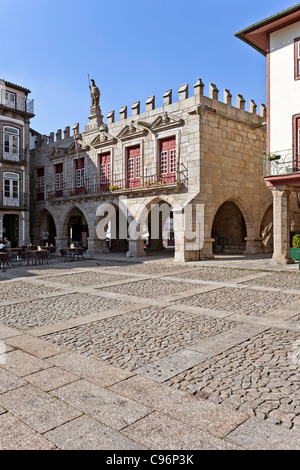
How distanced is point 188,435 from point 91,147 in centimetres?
2102

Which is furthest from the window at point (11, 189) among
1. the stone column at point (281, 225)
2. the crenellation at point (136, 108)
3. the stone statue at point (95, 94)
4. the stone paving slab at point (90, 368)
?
the stone paving slab at point (90, 368)

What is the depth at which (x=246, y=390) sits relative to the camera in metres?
3.46

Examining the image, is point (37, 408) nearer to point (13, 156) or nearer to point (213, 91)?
point (213, 91)

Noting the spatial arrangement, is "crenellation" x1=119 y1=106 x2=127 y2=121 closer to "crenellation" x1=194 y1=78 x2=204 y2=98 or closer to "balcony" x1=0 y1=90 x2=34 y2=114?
"crenellation" x1=194 y1=78 x2=204 y2=98

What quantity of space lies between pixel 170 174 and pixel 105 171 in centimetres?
540

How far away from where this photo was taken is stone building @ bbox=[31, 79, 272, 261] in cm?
1655

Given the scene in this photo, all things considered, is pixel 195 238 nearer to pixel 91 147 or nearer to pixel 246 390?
pixel 91 147

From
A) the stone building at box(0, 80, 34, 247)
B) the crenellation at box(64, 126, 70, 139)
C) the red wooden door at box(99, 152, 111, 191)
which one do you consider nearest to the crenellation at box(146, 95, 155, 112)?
the red wooden door at box(99, 152, 111, 191)

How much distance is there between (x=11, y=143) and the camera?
968 inches

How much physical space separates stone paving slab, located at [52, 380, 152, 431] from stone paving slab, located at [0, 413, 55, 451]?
459 mm

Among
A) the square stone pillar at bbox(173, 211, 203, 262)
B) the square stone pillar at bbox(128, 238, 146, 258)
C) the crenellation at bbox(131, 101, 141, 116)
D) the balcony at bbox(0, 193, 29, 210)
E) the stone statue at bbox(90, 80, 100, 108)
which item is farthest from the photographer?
the balcony at bbox(0, 193, 29, 210)

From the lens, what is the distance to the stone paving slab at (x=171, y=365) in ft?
12.6

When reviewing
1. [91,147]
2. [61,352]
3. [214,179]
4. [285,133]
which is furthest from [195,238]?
[61,352]
